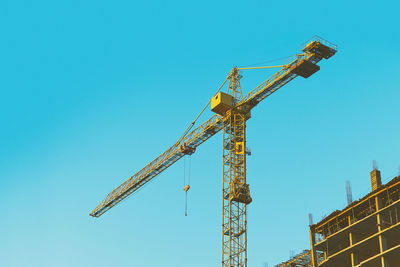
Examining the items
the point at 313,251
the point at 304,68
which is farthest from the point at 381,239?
the point at 304,68

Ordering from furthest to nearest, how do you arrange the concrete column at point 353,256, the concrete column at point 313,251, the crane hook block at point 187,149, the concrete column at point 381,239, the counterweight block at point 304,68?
the crane hook block at point 187,149
the counterweight block at point 304,68
the concrete column at point 313,251
the concrete column at point 353,256
the concrete column at point 381,239

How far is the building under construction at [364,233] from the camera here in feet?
201

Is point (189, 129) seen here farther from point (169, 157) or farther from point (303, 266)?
point (303, 266)

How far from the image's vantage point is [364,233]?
66.1 meters

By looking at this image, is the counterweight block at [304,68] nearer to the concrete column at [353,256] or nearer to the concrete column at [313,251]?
the concrete column at [313,251]

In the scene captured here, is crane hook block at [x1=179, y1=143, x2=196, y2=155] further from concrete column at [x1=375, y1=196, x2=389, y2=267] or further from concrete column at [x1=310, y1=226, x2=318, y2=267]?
concrete column at [x1=375, y1=196, x2=389, y2=267]

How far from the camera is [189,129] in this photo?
319 feet

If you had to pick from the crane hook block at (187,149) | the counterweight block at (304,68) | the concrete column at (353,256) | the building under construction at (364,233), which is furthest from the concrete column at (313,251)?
the crane hook block at (187,149)

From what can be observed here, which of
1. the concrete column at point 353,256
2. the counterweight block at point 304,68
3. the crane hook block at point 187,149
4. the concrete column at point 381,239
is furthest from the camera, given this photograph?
the crane hook block at point 187,149

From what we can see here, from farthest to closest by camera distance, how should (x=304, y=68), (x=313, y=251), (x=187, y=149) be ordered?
(x=187, y=149) < (x=304, y=68) < (x=313, y=251)

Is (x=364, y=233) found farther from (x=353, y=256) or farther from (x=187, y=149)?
(x=187, y=149)

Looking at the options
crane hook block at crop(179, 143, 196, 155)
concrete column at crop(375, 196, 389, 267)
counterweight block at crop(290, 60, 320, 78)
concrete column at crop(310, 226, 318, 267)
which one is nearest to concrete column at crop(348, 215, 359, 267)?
concrete column at crop(375, 196, 389, 267)

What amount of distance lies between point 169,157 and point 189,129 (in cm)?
571

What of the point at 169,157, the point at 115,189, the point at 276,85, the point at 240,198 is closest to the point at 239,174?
the point at 240,198
